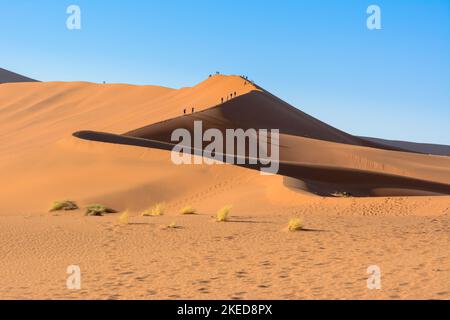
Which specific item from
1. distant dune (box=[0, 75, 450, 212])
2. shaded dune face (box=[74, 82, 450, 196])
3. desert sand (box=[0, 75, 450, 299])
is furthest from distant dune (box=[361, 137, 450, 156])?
desert sand (box=[0, 75, 450, 299])

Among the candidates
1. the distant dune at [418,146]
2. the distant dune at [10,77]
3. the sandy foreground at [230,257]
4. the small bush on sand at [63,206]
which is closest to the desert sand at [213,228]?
the sandy foreground at [230,257]

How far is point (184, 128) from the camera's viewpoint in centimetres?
4231

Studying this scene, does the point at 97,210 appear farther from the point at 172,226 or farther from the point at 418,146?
the point at 418,146

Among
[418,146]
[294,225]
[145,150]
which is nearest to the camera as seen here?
[294,225]

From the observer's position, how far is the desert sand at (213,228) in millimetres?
9203

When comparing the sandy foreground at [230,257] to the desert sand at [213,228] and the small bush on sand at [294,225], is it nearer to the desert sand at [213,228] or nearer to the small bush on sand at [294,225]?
the desert sand at [213,228]

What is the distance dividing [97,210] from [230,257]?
978cm

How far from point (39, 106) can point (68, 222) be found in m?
63.1

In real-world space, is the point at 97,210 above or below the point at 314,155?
below

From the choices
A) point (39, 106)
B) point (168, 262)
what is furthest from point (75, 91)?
point (168, 262)

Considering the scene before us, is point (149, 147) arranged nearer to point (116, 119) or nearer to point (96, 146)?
point (96, 146)

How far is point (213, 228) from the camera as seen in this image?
15055 millimetres

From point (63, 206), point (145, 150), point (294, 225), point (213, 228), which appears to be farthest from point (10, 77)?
point (294, 225)

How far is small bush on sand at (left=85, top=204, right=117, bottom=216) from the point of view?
20.2 meters
